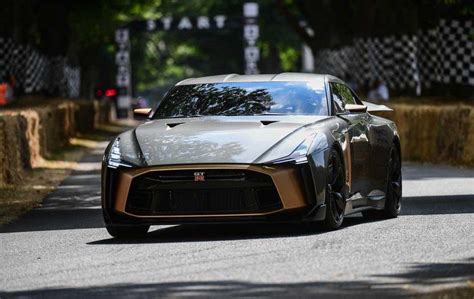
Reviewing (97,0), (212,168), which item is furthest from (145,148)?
(97,0)

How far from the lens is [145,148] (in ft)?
40.0

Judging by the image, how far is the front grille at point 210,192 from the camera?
→ 11.8 m

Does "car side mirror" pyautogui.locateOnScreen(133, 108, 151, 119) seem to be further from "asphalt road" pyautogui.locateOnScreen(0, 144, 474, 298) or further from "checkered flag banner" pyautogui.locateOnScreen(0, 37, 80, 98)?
"checkered flag banner" pyautogui.locateOnScreen(0, 37, 80, 98)

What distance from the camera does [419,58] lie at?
1344 inches

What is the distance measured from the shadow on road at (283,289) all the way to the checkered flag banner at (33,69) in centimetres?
3172

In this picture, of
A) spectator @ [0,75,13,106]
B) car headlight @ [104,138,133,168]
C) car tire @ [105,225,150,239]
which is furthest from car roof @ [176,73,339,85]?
spectator @ [0,75,13,106]

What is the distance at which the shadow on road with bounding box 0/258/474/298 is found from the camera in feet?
27.6

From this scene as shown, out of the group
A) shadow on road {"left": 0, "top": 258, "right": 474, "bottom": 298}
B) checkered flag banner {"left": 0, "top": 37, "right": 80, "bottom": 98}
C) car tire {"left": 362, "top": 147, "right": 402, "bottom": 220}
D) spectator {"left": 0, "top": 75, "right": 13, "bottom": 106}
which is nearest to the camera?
shadow on road {"left": 0, "top": 258, "right": 474, "bottom": 298}

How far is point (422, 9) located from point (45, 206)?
1908 centimetres

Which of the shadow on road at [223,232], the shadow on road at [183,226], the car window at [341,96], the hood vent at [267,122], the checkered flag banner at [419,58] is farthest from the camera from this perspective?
the checkered flag banner at [419,58]

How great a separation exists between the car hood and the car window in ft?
2.17

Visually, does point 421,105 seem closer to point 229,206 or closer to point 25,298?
point 229,206

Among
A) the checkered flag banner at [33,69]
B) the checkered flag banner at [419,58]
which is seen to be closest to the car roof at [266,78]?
the checkered flag banner at [419,58]

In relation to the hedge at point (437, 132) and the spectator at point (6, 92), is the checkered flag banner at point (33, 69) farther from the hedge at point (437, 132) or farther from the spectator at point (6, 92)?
the hedge at point (437, 132)
